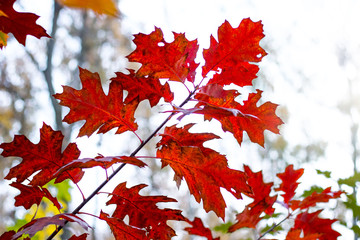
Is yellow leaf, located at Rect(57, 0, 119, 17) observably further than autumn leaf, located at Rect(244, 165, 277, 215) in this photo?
No

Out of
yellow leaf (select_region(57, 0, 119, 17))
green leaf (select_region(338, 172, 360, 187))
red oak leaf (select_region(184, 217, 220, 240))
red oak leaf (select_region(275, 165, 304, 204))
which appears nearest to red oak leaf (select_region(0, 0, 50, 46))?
yellow leaf (select_region(57, 0, 119, 17))

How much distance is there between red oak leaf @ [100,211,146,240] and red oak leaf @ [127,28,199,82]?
10.7 inches

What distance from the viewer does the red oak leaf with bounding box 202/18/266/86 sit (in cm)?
71

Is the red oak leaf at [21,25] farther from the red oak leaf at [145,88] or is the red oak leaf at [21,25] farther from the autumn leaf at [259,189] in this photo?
the autumn leaf at [259,189]

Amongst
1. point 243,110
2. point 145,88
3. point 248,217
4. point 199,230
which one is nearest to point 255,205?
point 248,217

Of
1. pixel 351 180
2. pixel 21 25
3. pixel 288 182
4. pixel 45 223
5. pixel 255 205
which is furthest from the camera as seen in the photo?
pixel 351 180

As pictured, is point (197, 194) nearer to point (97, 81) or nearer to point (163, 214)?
point (163, 214)

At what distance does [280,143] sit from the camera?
27.4 ft

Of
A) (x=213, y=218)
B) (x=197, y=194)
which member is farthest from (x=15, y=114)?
(x=197, y=194)

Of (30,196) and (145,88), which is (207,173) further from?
(30,196)

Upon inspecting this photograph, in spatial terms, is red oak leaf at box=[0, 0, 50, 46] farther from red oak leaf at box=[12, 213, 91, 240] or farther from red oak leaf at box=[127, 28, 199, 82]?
red oak leaf at box=[12, 213, 91, 240]

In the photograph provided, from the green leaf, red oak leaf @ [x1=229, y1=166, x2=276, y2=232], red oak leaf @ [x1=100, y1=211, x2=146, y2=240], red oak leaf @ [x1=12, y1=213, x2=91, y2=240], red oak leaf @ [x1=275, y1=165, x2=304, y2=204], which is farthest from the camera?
the green leaf

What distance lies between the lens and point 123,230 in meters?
0.63

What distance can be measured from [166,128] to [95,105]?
0.46ft
